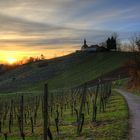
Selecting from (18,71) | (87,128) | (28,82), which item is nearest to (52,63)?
(18,71)

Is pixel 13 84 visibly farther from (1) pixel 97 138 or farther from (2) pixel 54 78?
(1) pixel 97 138

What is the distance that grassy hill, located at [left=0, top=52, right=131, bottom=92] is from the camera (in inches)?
5832

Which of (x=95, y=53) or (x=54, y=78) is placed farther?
(x=95, y=53)

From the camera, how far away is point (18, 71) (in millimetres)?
195250

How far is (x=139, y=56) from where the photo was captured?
88625 mm

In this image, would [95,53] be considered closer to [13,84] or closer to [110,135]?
[13,84]

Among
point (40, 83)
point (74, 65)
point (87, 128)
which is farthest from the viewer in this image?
point (74, 65)

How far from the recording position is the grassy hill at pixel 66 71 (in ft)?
486

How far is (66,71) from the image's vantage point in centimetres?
16900

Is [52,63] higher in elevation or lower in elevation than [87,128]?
higher

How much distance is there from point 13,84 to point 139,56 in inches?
3072

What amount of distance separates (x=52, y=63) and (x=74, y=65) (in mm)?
18821

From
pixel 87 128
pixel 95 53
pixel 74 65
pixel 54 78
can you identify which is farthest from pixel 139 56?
pixel 95 53

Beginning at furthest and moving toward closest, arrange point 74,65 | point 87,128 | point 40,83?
1. point 74,65
2. point 40,83
3. point 87,128
